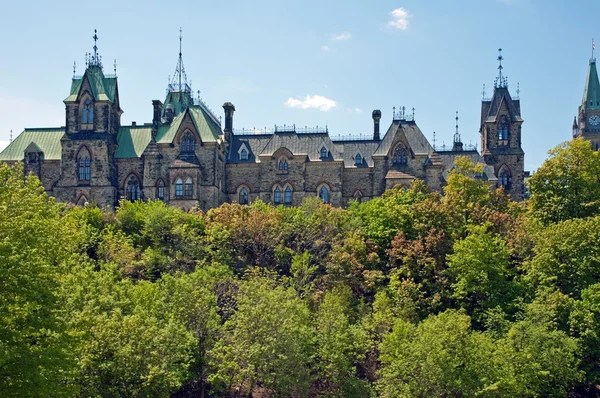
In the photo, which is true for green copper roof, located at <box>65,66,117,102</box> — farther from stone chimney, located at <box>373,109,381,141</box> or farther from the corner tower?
the corner tower

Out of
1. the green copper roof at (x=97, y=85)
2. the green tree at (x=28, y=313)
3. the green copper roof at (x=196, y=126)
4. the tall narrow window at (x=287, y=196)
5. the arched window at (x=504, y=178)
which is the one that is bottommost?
the green tree at (x=28, y=313)

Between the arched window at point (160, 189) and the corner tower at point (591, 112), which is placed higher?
the corner tower at point (591, 112)

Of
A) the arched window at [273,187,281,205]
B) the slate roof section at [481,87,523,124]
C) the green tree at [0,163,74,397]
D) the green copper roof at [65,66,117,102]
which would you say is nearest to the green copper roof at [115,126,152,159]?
the green copper roof at [65,66,117,102]

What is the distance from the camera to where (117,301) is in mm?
42938

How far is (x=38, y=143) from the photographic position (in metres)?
78.6

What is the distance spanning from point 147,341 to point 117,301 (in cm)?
498

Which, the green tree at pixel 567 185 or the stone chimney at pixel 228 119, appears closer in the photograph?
the green tree at pixel 567 185

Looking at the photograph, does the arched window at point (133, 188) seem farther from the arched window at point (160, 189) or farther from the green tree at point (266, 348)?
the green tree at point (266, 348)

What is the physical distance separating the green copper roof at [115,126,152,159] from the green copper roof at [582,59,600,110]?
2455 inches

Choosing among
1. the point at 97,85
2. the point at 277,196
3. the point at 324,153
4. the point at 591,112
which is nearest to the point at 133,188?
the point at 97,85

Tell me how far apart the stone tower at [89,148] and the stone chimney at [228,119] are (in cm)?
1055

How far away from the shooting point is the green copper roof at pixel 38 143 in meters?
77.5

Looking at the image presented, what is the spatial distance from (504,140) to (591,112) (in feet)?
111

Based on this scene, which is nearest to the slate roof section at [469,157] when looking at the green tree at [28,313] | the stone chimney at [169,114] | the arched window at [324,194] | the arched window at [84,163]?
the arched window at [324,194]
